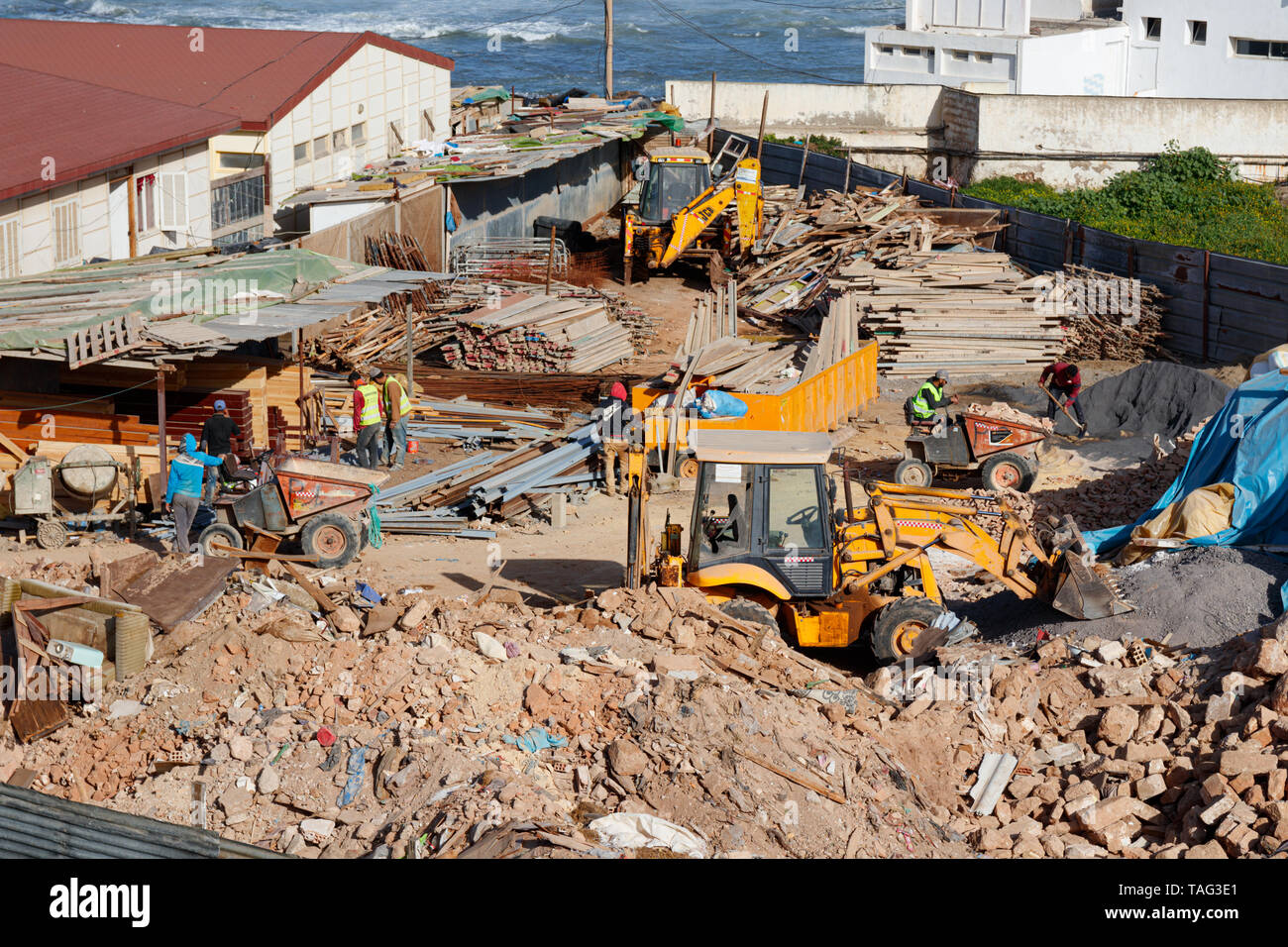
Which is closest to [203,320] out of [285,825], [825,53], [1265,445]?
[285,825]

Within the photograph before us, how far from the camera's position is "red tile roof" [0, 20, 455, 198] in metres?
22.1

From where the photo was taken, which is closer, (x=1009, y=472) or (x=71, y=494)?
(x=71, y=494)

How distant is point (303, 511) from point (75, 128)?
11379 mm

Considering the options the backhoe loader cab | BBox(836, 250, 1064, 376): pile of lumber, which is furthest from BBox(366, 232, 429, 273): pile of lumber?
the backhoe loader cab

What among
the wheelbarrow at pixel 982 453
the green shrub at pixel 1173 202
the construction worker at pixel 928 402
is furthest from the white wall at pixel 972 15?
the wheelbarrow at pixel 982 453

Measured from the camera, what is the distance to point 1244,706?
10125mm

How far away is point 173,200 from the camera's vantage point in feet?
80.4

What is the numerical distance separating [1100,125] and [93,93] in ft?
79.8

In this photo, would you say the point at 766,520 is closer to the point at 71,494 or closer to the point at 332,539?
the point at 332,539

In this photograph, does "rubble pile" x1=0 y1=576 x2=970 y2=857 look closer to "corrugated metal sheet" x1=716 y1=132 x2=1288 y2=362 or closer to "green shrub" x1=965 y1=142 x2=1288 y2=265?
"corrugated metal sheet" x1=716 y1=132 x2=1288 y2=362

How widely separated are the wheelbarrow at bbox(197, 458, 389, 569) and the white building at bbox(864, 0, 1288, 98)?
31.5m

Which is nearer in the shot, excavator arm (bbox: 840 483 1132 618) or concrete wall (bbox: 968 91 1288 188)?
excavator arm (bbox: 840 483 1132 618)

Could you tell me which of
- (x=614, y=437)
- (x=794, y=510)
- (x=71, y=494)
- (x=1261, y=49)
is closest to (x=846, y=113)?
(x=1261, y=49)

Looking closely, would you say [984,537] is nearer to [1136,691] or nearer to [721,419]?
[1136,691]
